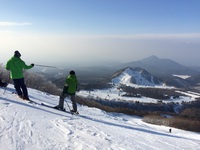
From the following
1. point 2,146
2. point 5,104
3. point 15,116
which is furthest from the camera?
point 5,104

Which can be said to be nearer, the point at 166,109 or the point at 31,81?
the point at 31,81

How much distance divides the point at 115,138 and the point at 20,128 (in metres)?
3.32

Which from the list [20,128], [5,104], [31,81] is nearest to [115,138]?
[20,128]

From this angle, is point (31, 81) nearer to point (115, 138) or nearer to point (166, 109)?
point (115, 138)

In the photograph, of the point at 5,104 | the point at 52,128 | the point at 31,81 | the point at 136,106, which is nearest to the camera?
the point at 52,128

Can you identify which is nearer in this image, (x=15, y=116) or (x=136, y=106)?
(x=15, y=116)

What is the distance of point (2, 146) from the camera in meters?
6.89

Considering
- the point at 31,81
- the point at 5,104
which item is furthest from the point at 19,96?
the point at 31,81

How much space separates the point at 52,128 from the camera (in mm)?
9609

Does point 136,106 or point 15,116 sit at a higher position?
point 15,116

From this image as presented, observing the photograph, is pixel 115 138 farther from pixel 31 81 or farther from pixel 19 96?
pixel 31 81

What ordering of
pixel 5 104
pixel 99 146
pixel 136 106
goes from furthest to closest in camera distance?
pixel 136 106 < pixel 5 104 < pixel 99 146

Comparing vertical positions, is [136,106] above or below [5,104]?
below

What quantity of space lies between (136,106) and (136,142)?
12286cm
